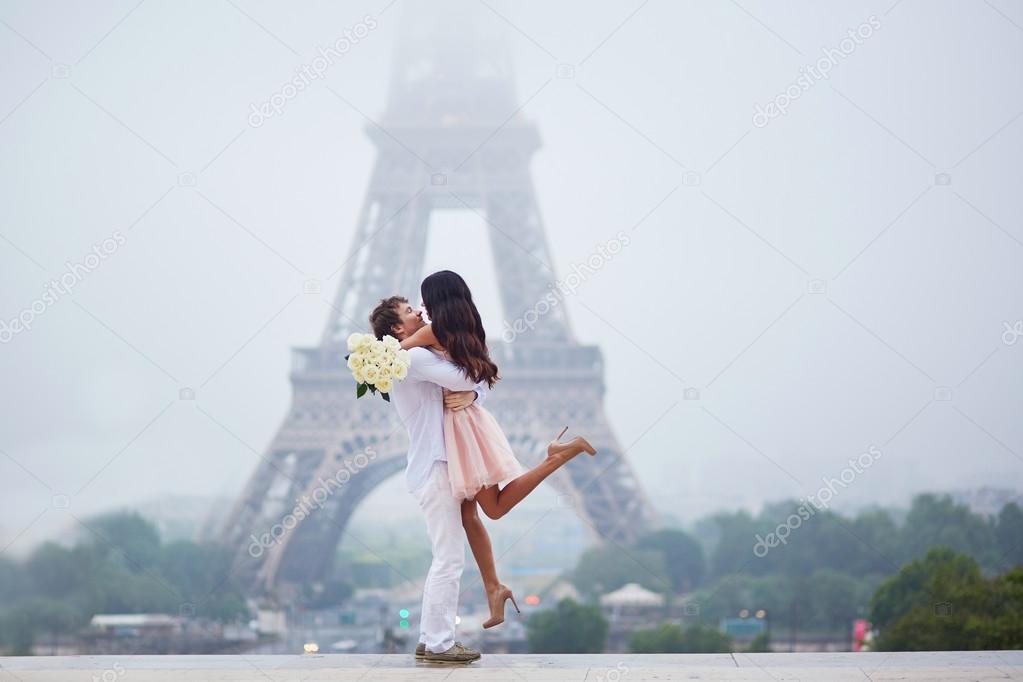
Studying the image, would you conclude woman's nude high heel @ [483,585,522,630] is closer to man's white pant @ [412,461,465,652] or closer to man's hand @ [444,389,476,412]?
man's white pant @ [412,461,465,652]

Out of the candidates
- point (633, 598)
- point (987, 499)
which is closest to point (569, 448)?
point (987, 499)

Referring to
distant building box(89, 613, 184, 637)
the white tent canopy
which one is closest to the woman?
distant building box(89, 613, 184, 637)

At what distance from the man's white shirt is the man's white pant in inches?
1.5

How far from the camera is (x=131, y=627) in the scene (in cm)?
2756

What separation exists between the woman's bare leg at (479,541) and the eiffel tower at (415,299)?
48.4 ft

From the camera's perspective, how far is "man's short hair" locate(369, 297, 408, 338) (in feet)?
12.2

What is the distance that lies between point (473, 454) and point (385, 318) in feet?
1.57

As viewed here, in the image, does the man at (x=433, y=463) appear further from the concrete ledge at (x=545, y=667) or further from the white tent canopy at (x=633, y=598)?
the white tent canopy at (x=633, y=598)

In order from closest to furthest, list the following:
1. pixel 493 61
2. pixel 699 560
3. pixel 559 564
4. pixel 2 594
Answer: pixel 2 594 < pixel 493 61 < pixel 699 560 < pixel 559 564

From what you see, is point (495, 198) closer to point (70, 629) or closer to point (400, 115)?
point (400, 115)

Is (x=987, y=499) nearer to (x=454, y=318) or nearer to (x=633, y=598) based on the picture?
(x=633, y=598)

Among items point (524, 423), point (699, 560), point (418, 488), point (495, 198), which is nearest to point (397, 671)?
point (418, 488)

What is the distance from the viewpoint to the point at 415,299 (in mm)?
24609

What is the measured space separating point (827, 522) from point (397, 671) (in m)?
31.1
